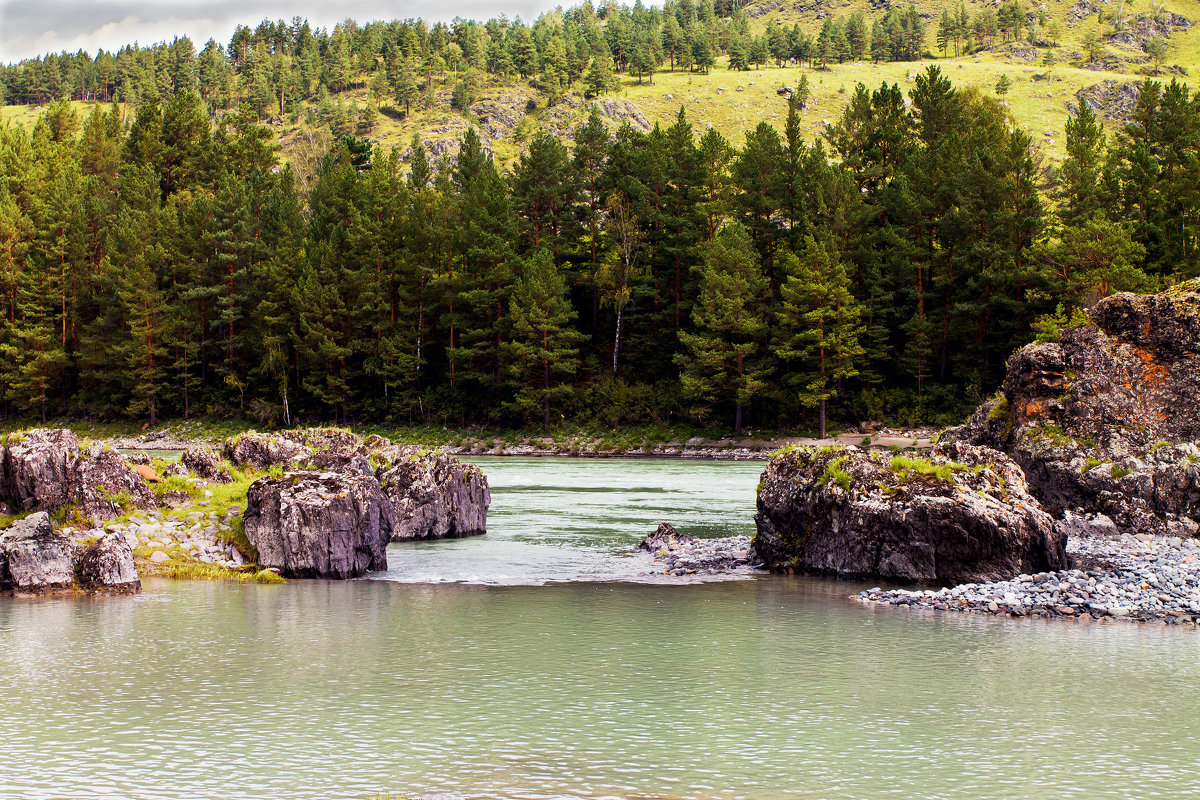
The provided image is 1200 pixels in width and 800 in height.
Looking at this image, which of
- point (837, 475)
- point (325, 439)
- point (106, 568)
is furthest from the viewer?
point (325, 439)

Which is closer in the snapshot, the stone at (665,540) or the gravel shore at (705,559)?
the gravel shore at (705,559)

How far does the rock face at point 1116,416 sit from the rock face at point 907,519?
15.7 feet

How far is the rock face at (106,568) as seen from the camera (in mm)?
18859

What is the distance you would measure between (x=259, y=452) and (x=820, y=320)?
5089 cm

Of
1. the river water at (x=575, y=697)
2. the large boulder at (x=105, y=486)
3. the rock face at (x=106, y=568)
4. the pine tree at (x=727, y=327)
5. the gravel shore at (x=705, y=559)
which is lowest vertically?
A: the gravel shore at (x=705, y=559)

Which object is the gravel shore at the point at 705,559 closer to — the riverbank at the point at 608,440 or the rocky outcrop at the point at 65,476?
the rocky outcrop at the point at 65,476

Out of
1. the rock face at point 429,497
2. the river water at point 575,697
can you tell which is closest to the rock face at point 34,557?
the river water at point 575,697

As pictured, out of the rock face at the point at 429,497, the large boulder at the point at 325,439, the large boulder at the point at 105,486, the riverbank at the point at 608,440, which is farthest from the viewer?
the riverbank at the point at 608,440

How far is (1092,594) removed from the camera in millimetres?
17656

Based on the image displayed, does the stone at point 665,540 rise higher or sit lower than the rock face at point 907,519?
lower

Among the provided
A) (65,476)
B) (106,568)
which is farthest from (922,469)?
(65,476)

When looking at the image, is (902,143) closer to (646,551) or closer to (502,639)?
(646,551)

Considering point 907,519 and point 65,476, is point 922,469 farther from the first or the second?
point 65,476

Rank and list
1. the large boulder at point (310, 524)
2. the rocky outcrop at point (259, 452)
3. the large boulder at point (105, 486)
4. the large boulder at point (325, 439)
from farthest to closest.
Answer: the large boulder at point (325, 439) < the rocky outcrop at point (259, 452) < the large boulder at point (105, 486) < the large boulder at point (310, 524)
